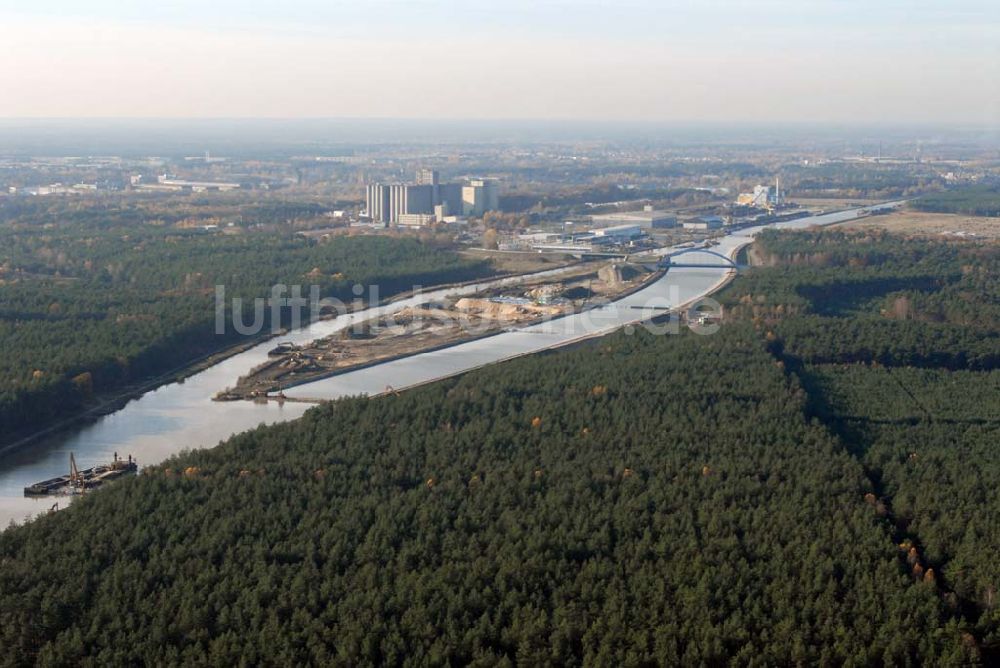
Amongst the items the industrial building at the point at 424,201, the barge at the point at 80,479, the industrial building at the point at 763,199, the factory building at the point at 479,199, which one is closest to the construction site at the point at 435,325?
the barge at the point at 80,479

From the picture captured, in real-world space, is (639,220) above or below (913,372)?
below

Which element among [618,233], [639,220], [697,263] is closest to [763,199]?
[639,220]

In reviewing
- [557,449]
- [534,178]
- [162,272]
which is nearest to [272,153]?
[534,178]

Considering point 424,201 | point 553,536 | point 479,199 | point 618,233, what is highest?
Result: point 553,536

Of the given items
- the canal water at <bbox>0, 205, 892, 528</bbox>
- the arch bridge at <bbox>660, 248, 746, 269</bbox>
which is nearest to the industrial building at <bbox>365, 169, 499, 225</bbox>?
the arch bridge at <bbox>660, 248, 746, 269</bbox>

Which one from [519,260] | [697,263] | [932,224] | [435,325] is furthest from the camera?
[932,224]

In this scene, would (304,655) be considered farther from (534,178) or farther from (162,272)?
(534,178)

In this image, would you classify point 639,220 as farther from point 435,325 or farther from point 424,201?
point 435,325
